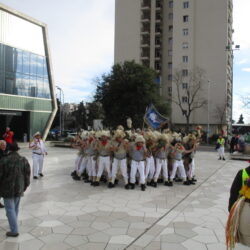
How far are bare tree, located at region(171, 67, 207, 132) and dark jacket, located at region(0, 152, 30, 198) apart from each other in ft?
145

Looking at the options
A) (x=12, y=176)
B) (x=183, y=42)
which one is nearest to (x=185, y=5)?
(x=183, y=42)

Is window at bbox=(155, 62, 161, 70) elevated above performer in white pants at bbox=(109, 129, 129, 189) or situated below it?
above

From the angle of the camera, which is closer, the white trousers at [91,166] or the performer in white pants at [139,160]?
the performer in white pants at [139,160]

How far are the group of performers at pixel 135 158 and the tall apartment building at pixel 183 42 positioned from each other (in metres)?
36.4

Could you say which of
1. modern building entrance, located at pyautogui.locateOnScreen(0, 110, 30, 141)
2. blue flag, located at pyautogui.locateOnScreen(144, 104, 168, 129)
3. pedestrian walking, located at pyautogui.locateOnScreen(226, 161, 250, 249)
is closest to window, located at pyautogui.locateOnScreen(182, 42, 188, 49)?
modern building entrance, located at pyautogui.locateOnScreen(0, 110, 30, 141)

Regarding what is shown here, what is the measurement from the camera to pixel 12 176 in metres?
4.98

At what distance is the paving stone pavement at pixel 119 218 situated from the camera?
15.9ft

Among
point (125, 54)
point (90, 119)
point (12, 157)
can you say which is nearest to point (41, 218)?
point (12, 157)

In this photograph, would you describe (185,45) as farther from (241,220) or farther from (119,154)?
(241,220)

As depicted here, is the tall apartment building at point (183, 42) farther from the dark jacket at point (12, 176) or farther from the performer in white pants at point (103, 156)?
the dark jacket at point (12, 176)

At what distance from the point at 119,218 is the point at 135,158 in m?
3.05

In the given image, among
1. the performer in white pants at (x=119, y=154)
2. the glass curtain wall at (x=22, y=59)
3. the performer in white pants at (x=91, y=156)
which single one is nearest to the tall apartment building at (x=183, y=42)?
the glass curtain wall at (x=22, y=59)

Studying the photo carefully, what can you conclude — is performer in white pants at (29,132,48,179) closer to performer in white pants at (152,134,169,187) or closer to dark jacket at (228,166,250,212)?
performer in white pants at (152,134,169,187)

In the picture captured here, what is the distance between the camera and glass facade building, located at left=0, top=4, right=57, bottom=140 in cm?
2964
